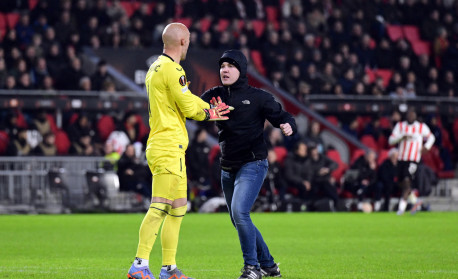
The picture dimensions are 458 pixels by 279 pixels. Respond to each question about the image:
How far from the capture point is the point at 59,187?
2016 cm

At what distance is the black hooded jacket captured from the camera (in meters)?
8.62

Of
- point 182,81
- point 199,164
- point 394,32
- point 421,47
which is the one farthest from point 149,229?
point 394,32

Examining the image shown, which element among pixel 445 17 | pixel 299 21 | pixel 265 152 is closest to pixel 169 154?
pixel 265 152

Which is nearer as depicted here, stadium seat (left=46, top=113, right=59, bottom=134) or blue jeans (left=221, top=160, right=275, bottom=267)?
blue jeans (left=221, top=160, right=275, bottom=267)

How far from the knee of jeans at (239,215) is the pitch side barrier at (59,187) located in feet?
39.9

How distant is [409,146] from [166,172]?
43.4 feet

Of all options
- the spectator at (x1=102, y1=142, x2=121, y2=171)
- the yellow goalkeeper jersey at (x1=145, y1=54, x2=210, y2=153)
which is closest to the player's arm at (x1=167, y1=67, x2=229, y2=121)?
the yellow goalkeeper jersey at (x1=145, y1=54, x2=210, y2=153)

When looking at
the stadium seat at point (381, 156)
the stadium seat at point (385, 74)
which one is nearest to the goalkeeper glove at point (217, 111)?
the stadium seat at point (381, 156)

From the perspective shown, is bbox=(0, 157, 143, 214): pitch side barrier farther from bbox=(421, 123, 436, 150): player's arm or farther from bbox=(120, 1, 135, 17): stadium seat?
bbox=(120, 1, 135, 17): stadium seat

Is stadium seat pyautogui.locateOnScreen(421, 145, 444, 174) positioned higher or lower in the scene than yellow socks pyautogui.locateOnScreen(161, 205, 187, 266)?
lower

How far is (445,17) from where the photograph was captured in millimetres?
30562

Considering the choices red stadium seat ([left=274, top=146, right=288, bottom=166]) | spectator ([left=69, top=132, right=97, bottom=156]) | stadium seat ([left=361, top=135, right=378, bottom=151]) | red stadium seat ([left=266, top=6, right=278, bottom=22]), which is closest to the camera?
spectator ([left=69, top=132, right=97, bottom=156])

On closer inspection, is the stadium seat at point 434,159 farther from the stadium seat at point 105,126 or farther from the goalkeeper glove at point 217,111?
the goalkeeper glove at point 217,111

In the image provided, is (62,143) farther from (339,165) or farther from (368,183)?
(368,183)
